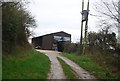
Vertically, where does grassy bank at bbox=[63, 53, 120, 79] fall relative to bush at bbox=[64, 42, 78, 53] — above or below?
below

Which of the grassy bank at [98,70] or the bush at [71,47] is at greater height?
the bush at [71,47]

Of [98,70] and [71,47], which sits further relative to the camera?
[71,47]

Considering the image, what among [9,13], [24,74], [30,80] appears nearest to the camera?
[30,80]

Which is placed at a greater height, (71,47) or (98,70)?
(71,47)

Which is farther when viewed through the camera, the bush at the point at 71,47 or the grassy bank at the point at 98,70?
the bush at the point at 71,47

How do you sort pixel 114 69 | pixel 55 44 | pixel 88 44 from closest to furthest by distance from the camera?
pixel 114 69 < pixel 88 44 < pixel 55 44

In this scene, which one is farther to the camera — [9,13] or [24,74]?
[9,13]

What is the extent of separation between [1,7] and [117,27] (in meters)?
8.94

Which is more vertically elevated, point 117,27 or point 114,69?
point 117,27

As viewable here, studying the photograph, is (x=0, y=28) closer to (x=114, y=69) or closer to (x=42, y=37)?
(x=114, y=69)

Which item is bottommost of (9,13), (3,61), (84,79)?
(84,79)

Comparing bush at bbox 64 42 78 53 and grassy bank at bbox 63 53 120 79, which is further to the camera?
bush at bbox 64 42 78 53

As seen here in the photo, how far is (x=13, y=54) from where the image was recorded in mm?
17469

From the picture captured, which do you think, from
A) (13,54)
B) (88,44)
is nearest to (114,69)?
(13,54)
